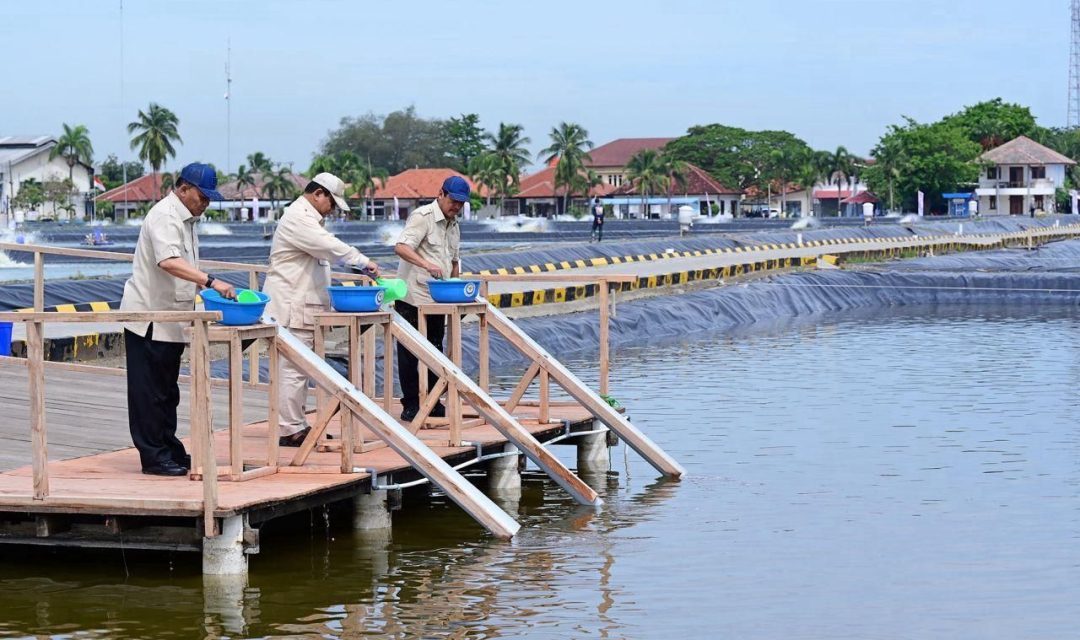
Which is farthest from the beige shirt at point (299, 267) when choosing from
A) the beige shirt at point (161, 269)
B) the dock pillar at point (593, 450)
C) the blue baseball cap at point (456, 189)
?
the dock pillar at point (593, 450)

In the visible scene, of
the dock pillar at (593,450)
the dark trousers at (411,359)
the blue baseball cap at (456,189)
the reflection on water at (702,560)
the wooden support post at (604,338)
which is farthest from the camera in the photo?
the wooden support post at (604,338)

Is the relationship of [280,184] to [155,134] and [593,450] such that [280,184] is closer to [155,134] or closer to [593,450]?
[155,134]

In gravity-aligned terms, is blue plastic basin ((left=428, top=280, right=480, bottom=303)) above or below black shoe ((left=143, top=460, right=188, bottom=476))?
above

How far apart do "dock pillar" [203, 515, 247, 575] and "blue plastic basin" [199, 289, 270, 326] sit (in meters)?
1.12

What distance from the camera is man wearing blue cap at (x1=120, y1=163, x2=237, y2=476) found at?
9.53 meters

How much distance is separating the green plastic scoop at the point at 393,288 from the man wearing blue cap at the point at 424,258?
25 cm

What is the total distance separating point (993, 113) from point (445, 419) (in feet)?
380

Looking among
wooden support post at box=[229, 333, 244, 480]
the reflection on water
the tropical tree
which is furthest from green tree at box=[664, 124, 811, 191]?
wooden support post at box=[229, 333, 244, 480]

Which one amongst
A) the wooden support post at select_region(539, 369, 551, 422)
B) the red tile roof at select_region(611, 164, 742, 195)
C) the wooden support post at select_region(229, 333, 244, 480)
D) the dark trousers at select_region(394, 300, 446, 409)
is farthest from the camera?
the red tile roof at select_region(611, 164, 742, 195)

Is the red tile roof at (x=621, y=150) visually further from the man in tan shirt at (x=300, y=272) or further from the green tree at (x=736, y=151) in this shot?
the man in tan shirt at (x=300, y=272)

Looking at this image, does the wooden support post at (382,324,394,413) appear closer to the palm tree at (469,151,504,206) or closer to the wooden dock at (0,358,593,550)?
the wooden dock at (0,358,593,550)

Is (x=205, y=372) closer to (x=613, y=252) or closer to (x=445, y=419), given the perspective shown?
(x=445, y=419)

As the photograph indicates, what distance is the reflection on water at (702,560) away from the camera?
28.1 ft

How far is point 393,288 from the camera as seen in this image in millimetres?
11195
